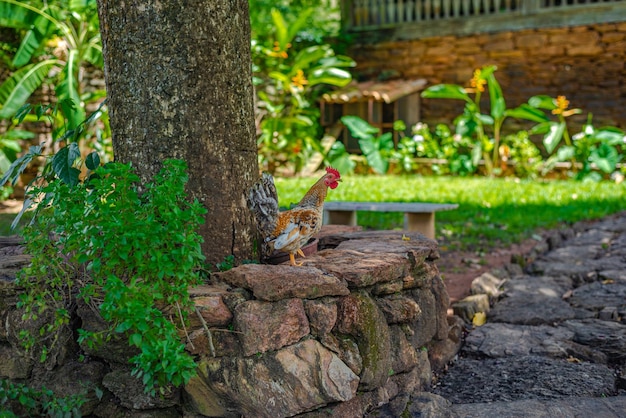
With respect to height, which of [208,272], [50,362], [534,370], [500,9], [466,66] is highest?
[500,9]

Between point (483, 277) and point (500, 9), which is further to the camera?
point (500, 9)

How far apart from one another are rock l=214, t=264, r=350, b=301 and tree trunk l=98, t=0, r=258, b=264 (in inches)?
13.7

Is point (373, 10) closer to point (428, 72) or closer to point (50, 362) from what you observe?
point (428, 72)

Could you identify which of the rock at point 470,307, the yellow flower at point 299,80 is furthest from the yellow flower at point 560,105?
the rock at point 470,307

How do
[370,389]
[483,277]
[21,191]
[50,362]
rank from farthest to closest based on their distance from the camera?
[21,191], [483,277], [370,389], [50,362]

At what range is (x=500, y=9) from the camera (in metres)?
14.4

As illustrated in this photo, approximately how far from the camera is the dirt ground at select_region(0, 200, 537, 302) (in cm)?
593

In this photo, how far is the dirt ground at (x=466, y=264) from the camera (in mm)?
5930

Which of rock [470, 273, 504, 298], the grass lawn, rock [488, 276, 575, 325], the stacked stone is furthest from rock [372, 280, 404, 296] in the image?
the grass lawn

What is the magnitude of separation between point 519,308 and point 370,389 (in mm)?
2224

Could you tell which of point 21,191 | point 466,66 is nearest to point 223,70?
point 21,191

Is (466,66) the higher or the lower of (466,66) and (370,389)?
the higher

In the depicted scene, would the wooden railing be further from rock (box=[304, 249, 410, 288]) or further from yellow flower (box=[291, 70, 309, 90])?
rock (box=[304, 249, 410, 288])

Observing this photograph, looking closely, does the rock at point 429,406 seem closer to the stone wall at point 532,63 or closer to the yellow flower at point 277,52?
the yellow flower at point 277,52
